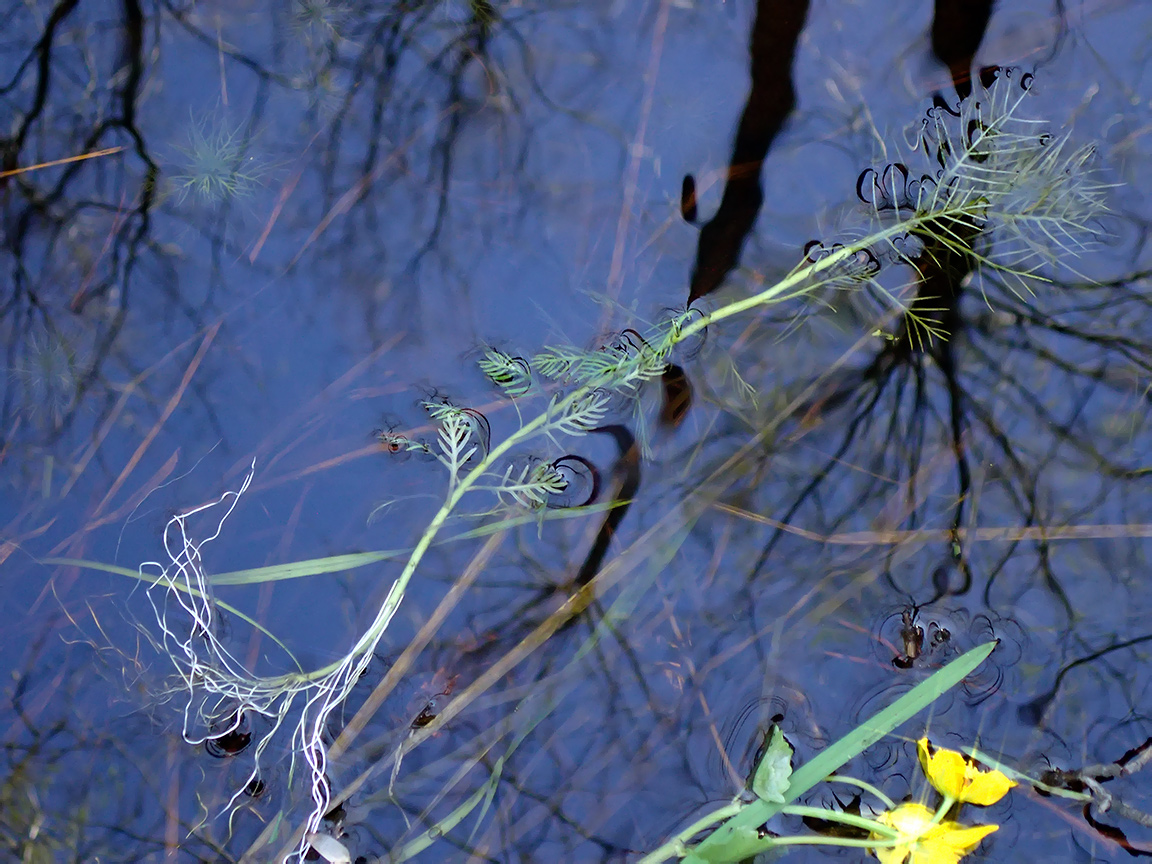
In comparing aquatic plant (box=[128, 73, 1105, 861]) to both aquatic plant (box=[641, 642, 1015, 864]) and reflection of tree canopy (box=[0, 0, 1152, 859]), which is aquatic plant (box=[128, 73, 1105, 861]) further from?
aquatic plant (box=[641, 642, 1015, 864])

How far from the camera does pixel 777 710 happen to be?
150cm

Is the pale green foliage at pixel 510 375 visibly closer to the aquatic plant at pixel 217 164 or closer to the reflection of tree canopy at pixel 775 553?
the reflection of tree canopy at pixel 775 553

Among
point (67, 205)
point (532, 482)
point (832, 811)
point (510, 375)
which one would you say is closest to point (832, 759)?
point (832, 811)

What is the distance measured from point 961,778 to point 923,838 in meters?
0.12

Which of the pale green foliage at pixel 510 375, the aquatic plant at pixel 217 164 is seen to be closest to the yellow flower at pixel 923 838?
the pale green foliage at pixel 510 375

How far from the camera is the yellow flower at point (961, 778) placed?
4.43ft

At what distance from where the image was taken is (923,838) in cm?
138

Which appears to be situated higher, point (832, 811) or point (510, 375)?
point (510, 375)

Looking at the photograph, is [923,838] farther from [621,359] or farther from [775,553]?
[621,359]

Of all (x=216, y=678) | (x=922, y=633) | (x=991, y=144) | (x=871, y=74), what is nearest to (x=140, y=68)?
(x=216, y=678)

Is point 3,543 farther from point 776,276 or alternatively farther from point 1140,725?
point 1140,725

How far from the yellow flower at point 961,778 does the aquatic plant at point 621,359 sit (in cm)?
73

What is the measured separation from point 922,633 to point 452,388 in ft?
3.17

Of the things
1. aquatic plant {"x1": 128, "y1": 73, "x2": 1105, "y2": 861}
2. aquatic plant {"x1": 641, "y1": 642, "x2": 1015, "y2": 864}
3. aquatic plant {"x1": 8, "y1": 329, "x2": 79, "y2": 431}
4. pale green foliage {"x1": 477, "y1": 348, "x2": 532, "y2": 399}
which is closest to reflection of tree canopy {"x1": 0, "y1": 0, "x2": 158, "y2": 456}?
aquatic plant {"x1": 8, "y1": 329, "x2": 79, "y2": 431}
